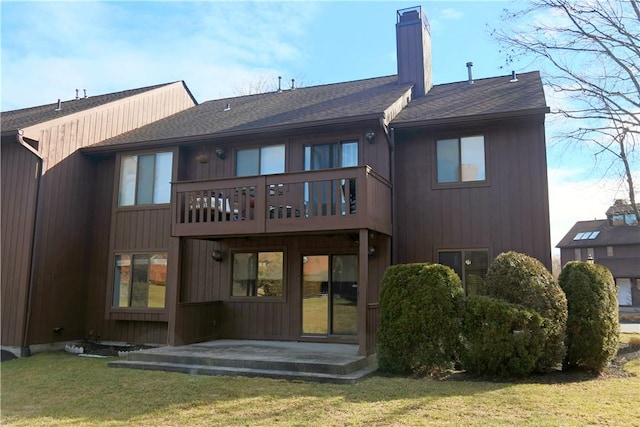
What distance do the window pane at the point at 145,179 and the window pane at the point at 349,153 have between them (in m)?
4.74

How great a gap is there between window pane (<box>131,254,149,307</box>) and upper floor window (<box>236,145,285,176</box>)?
312 centimetres

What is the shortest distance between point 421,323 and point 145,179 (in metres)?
7.76

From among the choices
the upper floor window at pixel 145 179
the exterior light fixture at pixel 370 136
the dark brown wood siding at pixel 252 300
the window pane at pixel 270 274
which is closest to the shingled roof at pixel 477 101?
the exterior light fixture at pixel 370 136

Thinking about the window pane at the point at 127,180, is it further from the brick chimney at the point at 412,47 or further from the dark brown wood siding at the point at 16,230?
the brick chimney at the point at 412,47

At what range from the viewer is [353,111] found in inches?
416

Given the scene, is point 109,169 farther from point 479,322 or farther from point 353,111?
point 479,322

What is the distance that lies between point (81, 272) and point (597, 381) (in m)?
11.0

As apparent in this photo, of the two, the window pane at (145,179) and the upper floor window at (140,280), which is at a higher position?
the window pane at (145,179)

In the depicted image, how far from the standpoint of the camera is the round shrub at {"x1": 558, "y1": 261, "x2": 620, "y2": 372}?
742 cm

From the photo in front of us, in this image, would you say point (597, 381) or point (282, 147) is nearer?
point (597, 381)

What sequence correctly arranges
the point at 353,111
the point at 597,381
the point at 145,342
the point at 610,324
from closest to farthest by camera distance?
the point at 597,381 < the point at 610,324 < the point at 353,111 < the point at 145,342

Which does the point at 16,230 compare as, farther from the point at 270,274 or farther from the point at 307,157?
the point at 307,157

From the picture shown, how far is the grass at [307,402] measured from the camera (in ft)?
17.3

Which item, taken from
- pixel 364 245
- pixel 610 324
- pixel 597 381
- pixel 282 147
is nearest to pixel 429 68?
pixel 282 147
